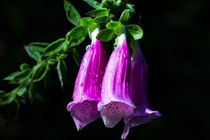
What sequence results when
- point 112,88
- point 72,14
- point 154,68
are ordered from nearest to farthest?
1. point 112,88
2. point 72,14
3. point 154,68

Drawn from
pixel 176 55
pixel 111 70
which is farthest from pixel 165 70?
pixel 111 70

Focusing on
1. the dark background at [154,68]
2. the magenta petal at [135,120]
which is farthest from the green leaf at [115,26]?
the dark background at [154,68]

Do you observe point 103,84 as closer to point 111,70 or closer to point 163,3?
point 111,70

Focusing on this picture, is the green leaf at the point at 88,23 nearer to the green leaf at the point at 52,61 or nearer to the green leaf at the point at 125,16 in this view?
the green leaf at the point at 125,16

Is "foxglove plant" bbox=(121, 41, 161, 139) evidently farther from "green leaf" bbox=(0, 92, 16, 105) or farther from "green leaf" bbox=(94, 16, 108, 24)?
"green leaf" bbox=(0, 92, 16, 105)

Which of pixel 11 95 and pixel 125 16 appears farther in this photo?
pixel 11 95

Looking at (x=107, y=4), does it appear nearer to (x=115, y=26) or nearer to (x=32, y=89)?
(x=115, y=26)

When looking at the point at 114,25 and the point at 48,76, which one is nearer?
the point at 114,25

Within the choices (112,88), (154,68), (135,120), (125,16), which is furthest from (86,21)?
(154,68)
